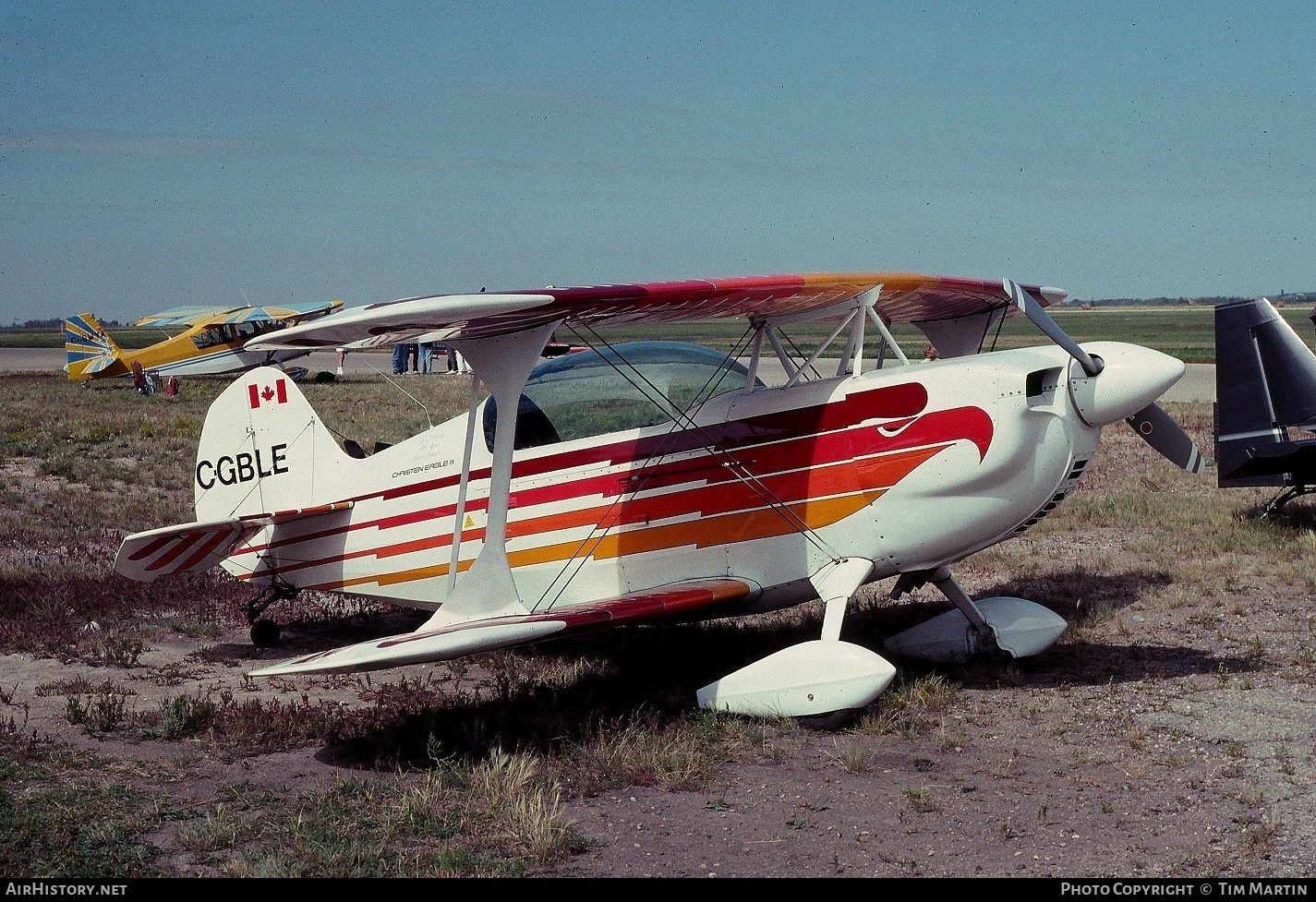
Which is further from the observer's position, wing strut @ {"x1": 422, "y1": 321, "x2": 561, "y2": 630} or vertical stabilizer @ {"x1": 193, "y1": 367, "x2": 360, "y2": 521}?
vertical stabilizer @ {"x1": 193, "y1": 367, "x2": 360, "y2": 521}

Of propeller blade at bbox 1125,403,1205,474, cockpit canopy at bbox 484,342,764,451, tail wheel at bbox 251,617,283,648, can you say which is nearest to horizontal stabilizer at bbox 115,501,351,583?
tail wheel at bbox 251,617,283,648

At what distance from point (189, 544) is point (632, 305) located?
3.95 m

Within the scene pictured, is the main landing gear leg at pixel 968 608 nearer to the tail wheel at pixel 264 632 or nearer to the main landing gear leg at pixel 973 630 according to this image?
the main landing gear leg at pixel 973 630

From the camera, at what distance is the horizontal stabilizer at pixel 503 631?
19.0 feet

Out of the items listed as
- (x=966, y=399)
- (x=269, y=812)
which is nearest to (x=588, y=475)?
(x=966, y=399)

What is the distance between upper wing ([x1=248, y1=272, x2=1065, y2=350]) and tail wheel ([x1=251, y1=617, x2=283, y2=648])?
10.5 ft

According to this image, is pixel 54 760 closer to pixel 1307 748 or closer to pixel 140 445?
pixel 1307 748

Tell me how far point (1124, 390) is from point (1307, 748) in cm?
214

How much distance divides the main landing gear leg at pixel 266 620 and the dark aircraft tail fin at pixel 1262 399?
9231 millimetres

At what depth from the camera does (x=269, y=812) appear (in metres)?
5.47

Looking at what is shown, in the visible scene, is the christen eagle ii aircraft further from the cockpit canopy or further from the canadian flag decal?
the canadian flag decal

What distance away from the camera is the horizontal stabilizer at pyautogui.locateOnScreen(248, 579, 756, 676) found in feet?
19.0

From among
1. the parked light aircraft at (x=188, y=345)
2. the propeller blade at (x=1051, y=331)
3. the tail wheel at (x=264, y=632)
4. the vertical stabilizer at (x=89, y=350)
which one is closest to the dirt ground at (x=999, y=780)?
the tail wheel at (x=264, y=632)

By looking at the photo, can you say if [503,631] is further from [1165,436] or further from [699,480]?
[1165,436]
